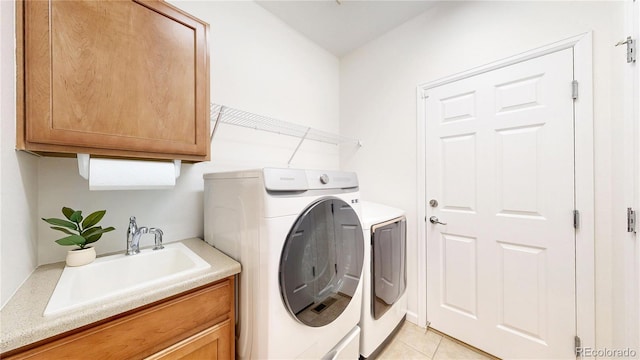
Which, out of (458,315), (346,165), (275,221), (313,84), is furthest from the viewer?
(346,165)

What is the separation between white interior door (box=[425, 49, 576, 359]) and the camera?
1332 mm

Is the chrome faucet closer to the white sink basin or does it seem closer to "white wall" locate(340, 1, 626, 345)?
the white sink basin

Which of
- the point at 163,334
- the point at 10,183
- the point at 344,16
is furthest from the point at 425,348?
the point at 344,16

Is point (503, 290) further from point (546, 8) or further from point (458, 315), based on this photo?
point (546, 8)

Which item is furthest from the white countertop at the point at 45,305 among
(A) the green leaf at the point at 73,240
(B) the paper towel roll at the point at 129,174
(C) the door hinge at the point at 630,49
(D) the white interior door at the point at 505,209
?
(C) the door hinge at the point at 630,49

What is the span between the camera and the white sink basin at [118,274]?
712 mm

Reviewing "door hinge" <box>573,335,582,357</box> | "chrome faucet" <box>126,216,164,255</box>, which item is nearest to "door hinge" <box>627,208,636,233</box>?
"door hinge" <box>573,335,582,357</box>

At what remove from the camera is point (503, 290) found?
4.99 feet

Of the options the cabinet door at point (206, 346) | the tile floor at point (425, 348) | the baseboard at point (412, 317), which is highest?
the cabinet door at point (206, 346)

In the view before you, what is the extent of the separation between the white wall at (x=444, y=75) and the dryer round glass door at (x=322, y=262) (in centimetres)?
94

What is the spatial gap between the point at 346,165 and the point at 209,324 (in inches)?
77.4

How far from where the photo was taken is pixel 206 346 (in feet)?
3.06

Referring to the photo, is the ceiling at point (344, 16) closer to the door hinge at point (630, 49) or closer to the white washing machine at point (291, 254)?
the door hinge at point (630, 49)

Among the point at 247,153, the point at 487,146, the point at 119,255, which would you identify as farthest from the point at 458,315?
the point at 119,255
